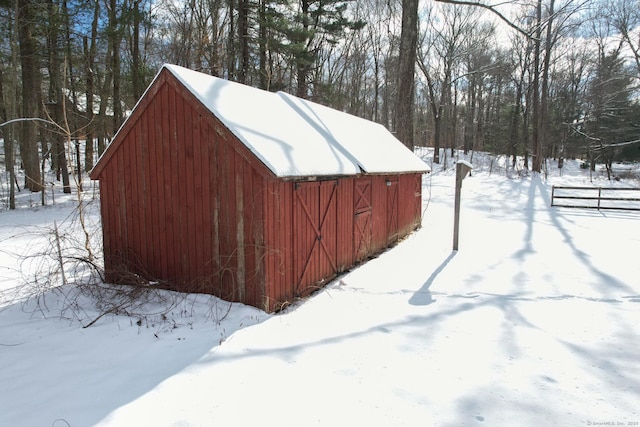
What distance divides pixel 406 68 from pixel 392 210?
620 cm

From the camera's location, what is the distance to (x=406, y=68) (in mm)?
13312

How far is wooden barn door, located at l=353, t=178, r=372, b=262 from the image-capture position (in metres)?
7.85

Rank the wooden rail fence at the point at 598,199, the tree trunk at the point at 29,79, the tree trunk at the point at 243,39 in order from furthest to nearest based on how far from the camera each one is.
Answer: the tree trunk at the point at 243,39
the wooden rail fence at the point at 598,199
the tree trunk at the point at 29,79

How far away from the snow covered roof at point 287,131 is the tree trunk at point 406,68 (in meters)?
4.68

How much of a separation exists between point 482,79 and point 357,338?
138 feet

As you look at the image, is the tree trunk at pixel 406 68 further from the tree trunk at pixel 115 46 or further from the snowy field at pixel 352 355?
the tree trunk at pixel 115 46

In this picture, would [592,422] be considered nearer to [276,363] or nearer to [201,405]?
[276,363]

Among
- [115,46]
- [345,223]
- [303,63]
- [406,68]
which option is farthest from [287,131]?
[115,46]

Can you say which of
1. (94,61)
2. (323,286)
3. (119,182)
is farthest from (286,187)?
(94,61)

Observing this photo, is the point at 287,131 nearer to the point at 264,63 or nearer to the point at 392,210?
the point at 392,210

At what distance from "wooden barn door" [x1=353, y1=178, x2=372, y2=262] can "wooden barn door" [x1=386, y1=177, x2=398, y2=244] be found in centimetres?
133

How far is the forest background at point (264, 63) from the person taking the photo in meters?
14.3

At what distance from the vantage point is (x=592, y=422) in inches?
120

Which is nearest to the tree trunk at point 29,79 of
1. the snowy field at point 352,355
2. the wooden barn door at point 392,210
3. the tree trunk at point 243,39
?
the tree trunk at point 243,39
